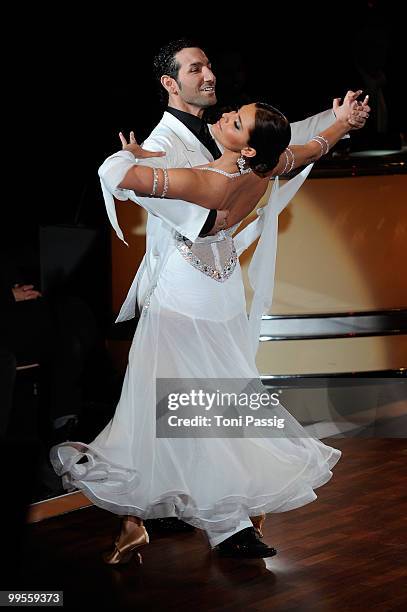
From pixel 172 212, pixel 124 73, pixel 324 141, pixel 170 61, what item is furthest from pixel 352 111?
pixel 124 73

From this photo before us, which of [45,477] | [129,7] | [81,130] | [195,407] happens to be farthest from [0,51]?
[195,407]

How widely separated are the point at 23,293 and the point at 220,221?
1741mm

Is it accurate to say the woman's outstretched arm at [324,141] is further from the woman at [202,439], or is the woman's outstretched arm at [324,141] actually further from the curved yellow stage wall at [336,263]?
the curved yellow stage wall at [336,263]

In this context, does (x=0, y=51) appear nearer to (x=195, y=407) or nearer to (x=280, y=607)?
(x=195, y=407)

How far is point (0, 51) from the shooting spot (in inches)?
206

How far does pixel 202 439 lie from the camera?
11.6 feet

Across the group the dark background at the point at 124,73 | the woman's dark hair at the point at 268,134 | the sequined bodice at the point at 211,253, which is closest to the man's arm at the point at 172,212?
the sequined bodice at the point at 211,253

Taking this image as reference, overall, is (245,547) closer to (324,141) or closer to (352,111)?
(324,141)

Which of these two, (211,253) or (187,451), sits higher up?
(211,253)

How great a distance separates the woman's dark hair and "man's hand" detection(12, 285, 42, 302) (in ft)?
6.15

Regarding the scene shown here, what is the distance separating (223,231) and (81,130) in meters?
2.39

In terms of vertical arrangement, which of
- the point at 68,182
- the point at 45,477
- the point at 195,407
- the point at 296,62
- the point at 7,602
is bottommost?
the point at 45,477
